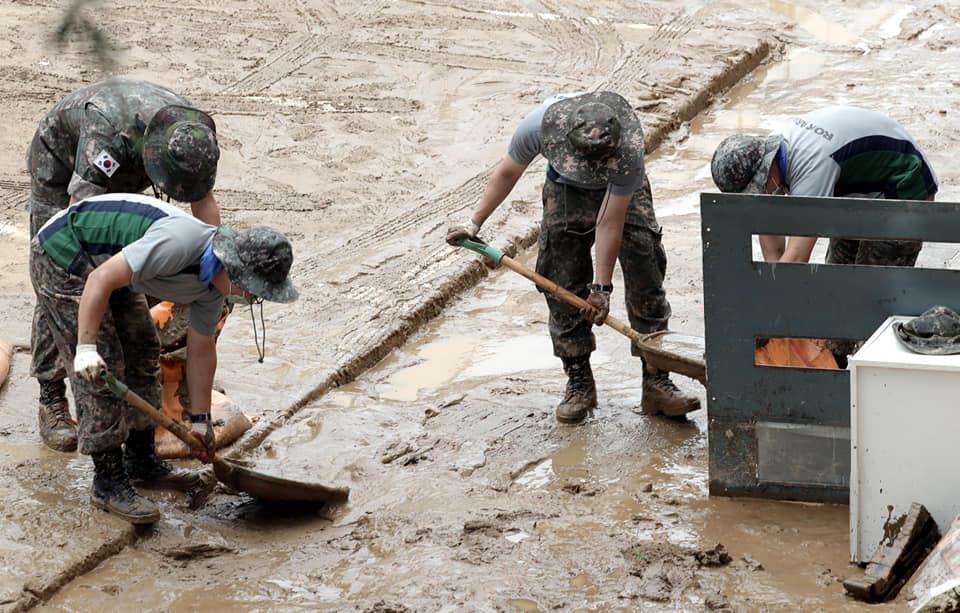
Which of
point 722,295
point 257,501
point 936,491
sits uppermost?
point 722,295

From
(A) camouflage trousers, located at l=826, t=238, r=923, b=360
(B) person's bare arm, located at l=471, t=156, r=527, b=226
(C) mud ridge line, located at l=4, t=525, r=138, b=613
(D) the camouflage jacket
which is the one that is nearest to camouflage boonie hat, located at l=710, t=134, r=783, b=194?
(A) camouflage trousers, located at l=826, t=238, r=923, b=360

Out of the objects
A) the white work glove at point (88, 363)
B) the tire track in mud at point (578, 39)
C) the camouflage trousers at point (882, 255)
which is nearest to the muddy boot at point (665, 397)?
the camouflage trousers at point (882, 255)

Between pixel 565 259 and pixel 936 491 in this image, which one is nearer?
pixel 936 491

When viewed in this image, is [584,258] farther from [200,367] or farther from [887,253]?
[200,367]

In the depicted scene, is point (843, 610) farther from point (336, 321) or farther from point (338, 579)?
point (336, 321)

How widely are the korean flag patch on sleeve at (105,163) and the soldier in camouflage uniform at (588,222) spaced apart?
Result: 141 cm

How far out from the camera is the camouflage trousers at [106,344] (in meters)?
4.65

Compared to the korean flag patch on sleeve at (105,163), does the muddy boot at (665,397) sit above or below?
below

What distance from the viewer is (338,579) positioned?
435cm

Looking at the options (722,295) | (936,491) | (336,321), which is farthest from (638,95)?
(936,491)

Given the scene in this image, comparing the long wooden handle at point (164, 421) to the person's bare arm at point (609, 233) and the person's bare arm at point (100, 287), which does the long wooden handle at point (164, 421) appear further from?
the person's bare arm at point (609, 233)

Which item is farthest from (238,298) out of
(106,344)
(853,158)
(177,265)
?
(853,158)

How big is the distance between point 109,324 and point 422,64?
6.24 meters

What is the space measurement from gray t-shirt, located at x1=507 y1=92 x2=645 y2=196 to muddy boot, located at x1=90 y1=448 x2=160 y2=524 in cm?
199
